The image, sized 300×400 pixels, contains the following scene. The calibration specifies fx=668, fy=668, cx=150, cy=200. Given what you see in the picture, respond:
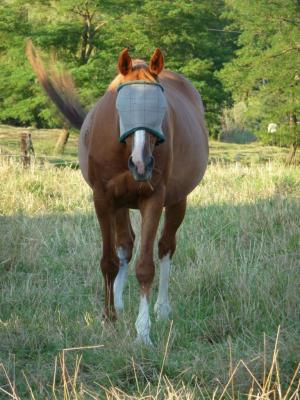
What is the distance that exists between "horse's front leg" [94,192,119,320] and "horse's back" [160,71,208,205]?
0.54m

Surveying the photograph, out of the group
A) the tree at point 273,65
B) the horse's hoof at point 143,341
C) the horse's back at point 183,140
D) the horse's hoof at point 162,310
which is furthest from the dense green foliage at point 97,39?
the horse's hoof at point 143,341

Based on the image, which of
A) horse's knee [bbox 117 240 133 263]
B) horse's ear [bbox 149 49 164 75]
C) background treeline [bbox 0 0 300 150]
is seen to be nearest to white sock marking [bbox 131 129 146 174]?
Result: horse's ear [bbox 149 49 164 75]

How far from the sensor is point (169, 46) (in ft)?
91.4

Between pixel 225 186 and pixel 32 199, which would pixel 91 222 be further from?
pixel 225 186

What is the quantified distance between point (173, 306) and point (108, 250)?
666 millimetres

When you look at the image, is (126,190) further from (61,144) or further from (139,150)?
(61,144)

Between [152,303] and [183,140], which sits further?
[152,303]

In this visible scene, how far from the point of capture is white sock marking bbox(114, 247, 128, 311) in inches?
185

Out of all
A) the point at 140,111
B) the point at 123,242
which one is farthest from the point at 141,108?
the point at 123,242

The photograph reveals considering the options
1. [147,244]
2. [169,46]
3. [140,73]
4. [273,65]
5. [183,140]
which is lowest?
[273,65]

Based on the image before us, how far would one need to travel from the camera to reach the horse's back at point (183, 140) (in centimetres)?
462

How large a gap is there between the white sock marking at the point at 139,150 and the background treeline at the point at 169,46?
1875 centimetres

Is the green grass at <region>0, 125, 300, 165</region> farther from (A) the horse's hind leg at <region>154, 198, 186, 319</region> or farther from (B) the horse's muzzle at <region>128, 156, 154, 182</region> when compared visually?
(B) the horse's muzzle at <region>128, 156, 154, 182</region>

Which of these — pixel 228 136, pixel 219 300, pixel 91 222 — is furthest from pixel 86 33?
pixel 219 300
